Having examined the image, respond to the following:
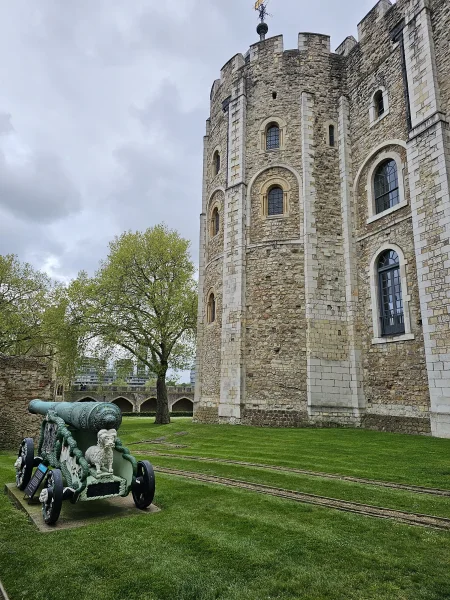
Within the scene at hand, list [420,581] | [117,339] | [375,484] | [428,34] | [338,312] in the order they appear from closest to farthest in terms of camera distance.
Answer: [420,581], [375,484], [428,34], [338,312], [117,339]

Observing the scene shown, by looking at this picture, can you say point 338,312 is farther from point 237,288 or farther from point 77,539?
point 77,539

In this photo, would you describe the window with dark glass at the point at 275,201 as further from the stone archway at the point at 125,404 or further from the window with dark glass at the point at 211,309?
the stone archway at the point at 125,404

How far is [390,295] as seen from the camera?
46.3 ft

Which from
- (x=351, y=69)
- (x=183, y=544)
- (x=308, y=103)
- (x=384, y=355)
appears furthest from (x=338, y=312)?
(x=183, y=544)

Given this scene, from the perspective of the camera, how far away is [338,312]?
15562mm

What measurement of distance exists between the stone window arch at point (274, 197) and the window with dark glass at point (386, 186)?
11.4 feet

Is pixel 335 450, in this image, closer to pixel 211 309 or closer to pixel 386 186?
pixel 386 186

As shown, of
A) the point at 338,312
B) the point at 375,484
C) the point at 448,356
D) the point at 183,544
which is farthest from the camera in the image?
the point at 338,312

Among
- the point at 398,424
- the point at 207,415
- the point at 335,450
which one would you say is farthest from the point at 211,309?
the point at 335,450

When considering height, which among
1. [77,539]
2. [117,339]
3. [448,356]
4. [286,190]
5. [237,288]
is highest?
[286,190]

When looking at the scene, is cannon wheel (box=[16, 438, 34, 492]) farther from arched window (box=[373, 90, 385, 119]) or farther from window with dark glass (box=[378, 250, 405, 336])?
arched window (box=[373, 90, 385, 119])

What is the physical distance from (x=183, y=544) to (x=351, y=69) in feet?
63.2

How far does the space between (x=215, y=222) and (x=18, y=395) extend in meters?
11.9

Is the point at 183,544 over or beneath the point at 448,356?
beneath
